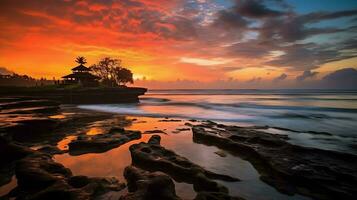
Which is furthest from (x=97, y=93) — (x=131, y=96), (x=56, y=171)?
(x=56, y=171)

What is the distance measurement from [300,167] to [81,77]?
62317 millimetres

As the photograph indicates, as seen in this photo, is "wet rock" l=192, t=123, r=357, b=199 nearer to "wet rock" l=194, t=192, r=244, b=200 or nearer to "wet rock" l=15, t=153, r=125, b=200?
"wet rock" l=194, t=192, r=244, b=200

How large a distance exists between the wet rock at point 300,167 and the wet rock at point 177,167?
173 centimetres

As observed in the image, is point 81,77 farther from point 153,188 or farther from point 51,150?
point 153,188

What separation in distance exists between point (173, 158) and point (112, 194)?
305cm

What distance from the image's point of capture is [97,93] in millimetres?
55562

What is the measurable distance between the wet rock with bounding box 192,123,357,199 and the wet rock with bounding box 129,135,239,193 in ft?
5.68

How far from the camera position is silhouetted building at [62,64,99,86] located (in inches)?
2409

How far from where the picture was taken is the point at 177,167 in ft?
26.4

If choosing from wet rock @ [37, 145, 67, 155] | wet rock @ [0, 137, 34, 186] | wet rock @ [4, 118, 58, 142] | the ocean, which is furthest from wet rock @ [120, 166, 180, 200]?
the ocean

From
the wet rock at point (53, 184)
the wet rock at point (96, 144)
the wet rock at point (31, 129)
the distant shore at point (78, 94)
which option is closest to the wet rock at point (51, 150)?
the wet rock at point (96, 144)

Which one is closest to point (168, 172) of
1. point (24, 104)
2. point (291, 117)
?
point (291, 117)

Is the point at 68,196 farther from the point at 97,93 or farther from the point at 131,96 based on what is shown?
the point at 131,96

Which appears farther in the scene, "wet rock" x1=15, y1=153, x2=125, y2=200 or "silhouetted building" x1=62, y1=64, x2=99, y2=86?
"silhouetted building" x1=62, y1=64, x2=99, y2=86
